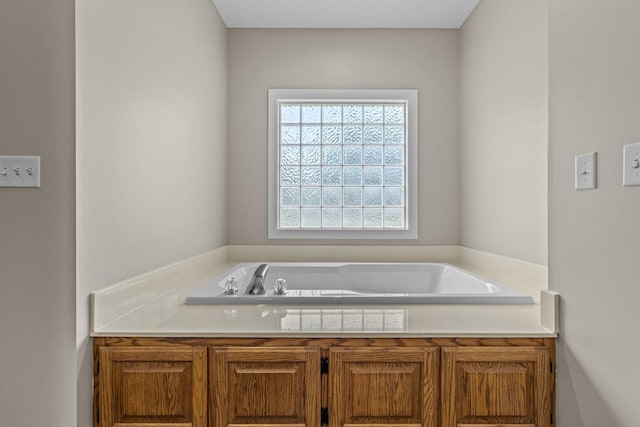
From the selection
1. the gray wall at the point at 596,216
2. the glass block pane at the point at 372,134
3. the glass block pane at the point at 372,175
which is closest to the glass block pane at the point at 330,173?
the glass block pane at the point at 372,175

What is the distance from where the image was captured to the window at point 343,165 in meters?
3.26

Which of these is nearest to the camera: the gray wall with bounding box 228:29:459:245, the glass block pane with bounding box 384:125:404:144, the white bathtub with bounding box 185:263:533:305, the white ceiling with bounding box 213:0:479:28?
the white bathtub with bounding box 185:263:533:305

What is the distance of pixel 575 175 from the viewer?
4.22ft

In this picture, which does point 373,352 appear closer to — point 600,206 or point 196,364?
point 196,364

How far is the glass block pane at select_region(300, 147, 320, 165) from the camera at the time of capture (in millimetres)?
→ 3309

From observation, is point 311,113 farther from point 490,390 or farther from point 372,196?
point 490,390

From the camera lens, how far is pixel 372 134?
3291mm

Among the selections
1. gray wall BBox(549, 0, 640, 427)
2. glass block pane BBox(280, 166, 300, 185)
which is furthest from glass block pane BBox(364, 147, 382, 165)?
gray wall BBox(549, 0, 640, 427)

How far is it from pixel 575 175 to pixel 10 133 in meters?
1.82

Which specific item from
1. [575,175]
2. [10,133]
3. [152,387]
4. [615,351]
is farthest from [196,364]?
[575,175]

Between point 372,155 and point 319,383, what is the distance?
223cm

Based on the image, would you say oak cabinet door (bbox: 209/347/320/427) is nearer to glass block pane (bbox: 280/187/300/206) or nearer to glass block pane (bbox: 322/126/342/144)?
glass block pane (bbox: 280/187/300/206)

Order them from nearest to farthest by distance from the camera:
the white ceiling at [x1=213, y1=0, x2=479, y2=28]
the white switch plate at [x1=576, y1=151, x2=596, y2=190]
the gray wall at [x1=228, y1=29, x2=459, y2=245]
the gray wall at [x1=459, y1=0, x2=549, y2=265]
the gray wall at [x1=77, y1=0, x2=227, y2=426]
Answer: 1. the white switch plate at [x1=576, y1=151, x2=596, y2=190]
2. the gray wall at [x1=77, y1=0, x2=227, y2=426]
3. the gray wall at [x1=459, y1=0, x2=549, y2=265]
4. the white ceiling at [x1=213, y1=0, x2=479, y2=28]
5. the gray wall at [x1=228, y1=29, x2=459, y2=245]

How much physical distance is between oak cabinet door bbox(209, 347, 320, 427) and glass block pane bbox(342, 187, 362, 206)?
80.0 inches
